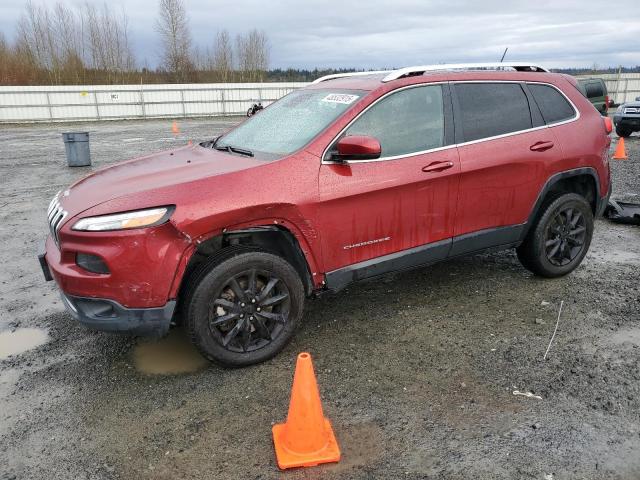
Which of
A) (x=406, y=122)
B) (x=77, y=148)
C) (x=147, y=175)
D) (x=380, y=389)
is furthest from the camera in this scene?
(x=77, y=148)

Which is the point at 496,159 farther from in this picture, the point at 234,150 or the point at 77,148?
the point at 77,148

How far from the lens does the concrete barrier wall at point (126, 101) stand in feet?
94.1

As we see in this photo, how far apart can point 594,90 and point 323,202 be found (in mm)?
18108

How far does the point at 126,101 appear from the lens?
101 feet

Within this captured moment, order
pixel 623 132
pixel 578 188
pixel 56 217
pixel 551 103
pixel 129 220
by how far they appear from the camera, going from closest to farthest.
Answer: pixel 129 220, pixel 56 217, pixel 551 103, pixel 578 188, pixel 623 132

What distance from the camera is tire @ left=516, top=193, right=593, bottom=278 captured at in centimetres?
464

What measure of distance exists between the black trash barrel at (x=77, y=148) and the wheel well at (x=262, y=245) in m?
10.8

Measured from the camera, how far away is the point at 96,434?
293cm

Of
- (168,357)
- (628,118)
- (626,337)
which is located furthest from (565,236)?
(628,118)

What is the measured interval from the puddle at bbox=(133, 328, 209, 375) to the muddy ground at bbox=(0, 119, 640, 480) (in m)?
0.01

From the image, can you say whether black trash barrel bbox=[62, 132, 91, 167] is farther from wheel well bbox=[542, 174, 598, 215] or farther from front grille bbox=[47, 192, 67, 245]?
wheel well bbox=[542, 174, 598, 215]

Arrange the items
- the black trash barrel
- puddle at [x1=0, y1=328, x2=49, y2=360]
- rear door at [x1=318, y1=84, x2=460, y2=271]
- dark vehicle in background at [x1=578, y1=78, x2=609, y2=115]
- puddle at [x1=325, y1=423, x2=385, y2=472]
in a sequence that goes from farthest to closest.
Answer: dark vehicle in background at [x1=578, y1=78, x2=609, y2=115] → the black trash barrel → puddle at [x1=0, y1=328, x2=49, y2=360] → rear door at [x1=318, y1=84, x2=460, y2=271] → puddle at [x1=325, y1=423, x2=385, y2=472]

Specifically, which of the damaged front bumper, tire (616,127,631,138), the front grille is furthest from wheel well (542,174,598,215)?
tire (616,127,631,138)

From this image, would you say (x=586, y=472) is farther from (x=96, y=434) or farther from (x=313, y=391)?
(x=96, y=434)
